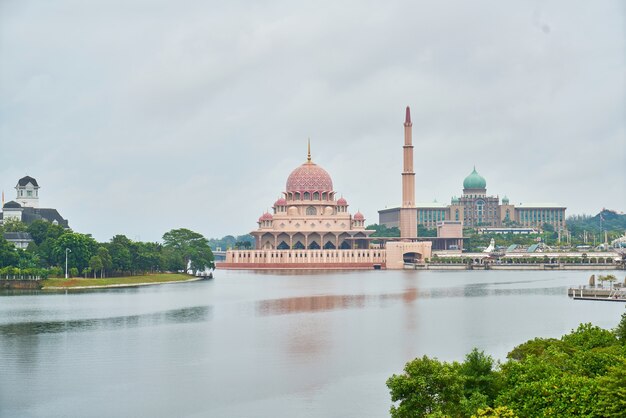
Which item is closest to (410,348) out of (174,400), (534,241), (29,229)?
(174,400)

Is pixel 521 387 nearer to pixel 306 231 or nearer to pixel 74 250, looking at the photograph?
pixel 74 250

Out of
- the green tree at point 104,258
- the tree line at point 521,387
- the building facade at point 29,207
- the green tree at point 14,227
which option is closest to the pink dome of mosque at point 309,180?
the building facade at point 29,207

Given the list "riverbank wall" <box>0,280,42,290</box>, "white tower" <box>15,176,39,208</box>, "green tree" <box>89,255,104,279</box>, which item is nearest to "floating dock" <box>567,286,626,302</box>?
"green tree" <box>89,255,104,279</box>

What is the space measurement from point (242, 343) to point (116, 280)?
46.9 m

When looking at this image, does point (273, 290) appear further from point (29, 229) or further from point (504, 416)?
point (504, 416)

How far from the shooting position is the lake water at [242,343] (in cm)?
3231

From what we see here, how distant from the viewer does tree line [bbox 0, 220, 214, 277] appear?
85.8 m

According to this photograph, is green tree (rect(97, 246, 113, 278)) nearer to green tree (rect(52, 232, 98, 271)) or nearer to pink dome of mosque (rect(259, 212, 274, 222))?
green tree (rect(52, 232, 98, 271))

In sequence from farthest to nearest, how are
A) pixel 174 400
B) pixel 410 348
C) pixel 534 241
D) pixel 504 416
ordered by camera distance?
pixel 534 241
pixel 410 348
pixel 174 400
pixel 504 416

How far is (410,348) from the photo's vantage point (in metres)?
43.2

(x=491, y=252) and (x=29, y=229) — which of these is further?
(x=491, y=252)

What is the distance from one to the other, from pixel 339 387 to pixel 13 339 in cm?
1909

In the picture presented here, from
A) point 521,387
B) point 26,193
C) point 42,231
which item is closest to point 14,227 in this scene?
point 42,231

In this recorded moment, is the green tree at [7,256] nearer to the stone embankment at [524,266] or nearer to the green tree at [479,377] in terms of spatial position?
the green tree at [479,377]
